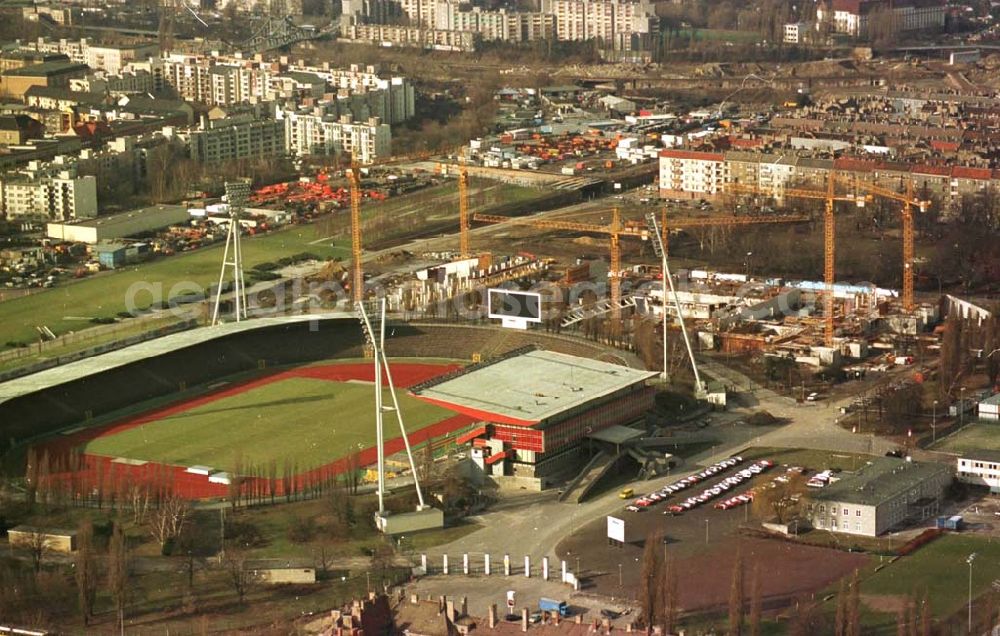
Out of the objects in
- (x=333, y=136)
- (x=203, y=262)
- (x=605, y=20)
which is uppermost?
(x=605, y=20)

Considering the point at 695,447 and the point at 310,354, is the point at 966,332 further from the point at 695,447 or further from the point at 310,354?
the point at 310,354

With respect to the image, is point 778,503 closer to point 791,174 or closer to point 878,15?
point 791,174

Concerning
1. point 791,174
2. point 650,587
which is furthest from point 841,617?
point 791,174

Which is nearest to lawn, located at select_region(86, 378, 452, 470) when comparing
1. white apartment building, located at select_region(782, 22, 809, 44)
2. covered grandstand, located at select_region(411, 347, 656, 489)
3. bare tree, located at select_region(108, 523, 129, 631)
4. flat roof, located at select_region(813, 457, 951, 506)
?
covered grandstand, located at select_region(411, 347, 656, 489)

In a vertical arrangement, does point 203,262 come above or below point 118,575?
above

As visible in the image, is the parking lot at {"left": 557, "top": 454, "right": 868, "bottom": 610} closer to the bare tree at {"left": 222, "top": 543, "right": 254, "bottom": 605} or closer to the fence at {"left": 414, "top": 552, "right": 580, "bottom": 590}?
the fence at {"left": 414, "top": 552, "right": 580, "bottom": 590}

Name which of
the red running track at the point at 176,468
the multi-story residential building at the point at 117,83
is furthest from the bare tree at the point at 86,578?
the multi-story residential building at the point at 117,83

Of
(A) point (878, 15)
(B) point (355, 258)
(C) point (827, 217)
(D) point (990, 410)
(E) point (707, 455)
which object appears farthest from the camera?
(A) point (878, 15)
